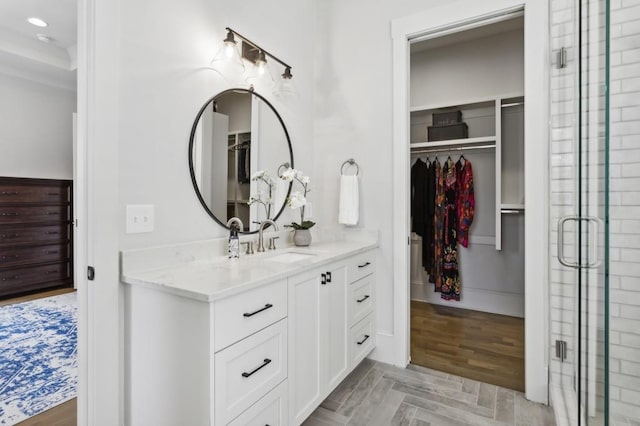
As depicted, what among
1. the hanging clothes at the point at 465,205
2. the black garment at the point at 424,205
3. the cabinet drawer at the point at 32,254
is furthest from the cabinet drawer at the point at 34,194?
the hanging clothes at the point at 465,205

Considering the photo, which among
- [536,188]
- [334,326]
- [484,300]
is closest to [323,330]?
[334,326]

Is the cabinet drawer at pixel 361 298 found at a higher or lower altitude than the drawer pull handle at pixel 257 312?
lower

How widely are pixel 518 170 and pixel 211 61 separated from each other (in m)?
3.04

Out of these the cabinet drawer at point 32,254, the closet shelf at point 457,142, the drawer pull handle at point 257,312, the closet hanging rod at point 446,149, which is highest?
the closet shelf at point 457,142

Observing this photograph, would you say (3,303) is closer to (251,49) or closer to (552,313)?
(251,49)

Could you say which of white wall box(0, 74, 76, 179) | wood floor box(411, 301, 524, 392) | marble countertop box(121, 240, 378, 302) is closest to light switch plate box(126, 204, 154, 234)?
marble countertop box(121, 240, 378, 302)

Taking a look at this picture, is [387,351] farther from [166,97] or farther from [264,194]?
[166,97]

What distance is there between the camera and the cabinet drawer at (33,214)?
395 cm

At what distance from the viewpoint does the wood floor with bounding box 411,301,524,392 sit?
91.5 inches

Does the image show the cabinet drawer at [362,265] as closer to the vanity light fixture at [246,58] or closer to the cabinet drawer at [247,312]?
the cabinet drawer at [247,312]

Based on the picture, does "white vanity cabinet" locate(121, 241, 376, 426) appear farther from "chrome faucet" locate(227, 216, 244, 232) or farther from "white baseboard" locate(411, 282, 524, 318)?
"white baseboard" locate(411, 282, 524, 318)

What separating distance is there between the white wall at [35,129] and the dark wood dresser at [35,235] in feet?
1.24

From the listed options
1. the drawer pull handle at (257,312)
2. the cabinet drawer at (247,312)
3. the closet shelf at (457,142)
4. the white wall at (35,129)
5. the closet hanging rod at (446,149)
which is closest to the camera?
the cabinet drawer at (247,312)

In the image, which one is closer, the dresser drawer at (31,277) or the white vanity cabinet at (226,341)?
the white vanity cabinet at (226,341)
